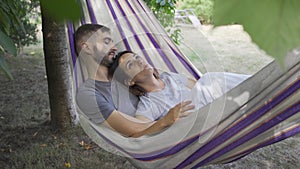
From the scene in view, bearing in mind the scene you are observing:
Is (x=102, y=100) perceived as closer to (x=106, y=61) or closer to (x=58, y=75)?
(x=106, y=61)

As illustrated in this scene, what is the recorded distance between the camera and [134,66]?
193cm

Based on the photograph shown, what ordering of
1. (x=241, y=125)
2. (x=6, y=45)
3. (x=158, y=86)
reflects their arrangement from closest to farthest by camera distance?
1. (x=6, y=45)
2. (x=241, y=125)
3. (x=158, y=86)

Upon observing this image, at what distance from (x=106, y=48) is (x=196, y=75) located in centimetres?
52

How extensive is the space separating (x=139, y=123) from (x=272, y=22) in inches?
63.1

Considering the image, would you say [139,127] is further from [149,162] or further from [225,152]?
[225,152]

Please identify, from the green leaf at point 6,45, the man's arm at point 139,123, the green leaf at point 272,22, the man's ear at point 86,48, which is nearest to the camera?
the green leaf at point 272,22

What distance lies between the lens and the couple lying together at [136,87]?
1.75m

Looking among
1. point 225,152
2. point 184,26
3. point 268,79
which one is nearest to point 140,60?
point 225,152

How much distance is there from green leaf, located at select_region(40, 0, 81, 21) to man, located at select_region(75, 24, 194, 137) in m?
1.34

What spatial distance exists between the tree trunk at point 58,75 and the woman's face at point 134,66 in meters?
0.43

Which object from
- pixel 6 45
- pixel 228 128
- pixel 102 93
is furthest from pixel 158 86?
pixel 6 45

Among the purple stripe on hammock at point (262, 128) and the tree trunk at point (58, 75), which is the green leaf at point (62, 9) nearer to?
the purple stripe on hammock at point (262, 128)

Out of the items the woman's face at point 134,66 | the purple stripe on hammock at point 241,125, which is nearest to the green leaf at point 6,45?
the purple stripe on hammock at point 241,125

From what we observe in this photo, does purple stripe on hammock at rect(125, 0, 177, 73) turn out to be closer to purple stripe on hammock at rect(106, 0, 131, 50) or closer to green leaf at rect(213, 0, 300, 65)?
purple stripe on hammock at rect(106, 0, 131, 50)
